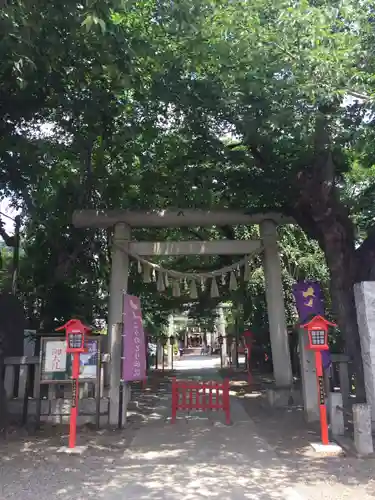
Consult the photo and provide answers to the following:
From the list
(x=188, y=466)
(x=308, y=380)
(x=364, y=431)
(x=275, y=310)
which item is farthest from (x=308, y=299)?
(x=188, y=466)

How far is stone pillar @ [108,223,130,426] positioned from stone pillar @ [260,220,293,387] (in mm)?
3245

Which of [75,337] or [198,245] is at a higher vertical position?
[198,245]

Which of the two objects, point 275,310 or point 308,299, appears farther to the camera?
point 275,310

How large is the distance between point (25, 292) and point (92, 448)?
7.33 m

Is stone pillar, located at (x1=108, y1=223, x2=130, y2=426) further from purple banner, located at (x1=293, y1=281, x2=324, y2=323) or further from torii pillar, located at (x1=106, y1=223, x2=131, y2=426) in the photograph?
purple banner, located at (x1=293, y1=281, x2=324, y2=323)

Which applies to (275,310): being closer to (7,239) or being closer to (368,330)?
(368,330)

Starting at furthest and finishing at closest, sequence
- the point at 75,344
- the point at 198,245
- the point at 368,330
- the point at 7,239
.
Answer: the point at 7,239 < the point at 198,245 < the point at 75,344 < the point at 368,330

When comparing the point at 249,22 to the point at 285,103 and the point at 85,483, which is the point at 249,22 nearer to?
the point at 285,103

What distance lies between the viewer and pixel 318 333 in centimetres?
716

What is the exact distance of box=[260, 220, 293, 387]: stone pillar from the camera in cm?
1052

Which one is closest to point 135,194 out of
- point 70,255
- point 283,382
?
point 70,255

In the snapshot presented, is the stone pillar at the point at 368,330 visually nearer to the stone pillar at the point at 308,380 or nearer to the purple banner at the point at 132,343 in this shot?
the stone pillar at the point at 308,380

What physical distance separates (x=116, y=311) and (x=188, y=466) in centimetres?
455

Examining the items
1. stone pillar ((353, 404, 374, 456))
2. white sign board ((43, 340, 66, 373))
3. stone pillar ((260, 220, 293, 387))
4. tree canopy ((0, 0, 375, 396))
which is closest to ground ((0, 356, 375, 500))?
stone pillar ((353, 404, 374, 456))
